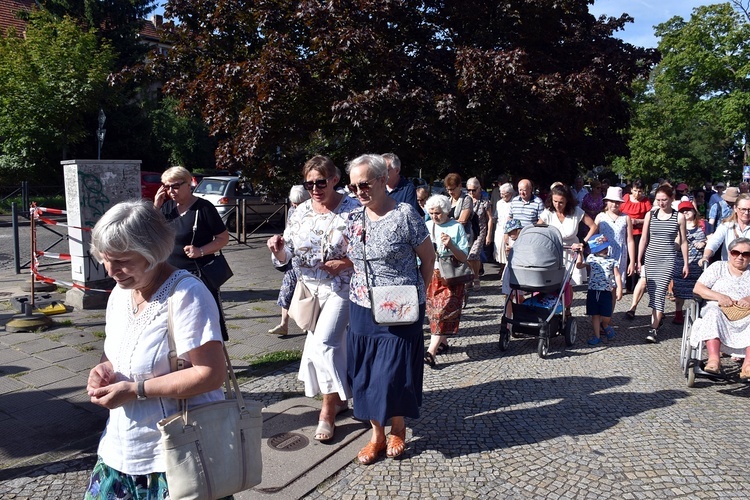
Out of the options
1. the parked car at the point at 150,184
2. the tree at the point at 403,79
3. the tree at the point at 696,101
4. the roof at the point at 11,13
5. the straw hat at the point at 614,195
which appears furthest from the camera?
the roof at the point at 11,13

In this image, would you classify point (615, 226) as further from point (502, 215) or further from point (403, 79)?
point (403, 79)

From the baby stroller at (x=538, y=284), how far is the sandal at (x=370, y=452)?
2.84m

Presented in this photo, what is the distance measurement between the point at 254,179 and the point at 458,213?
495 cm

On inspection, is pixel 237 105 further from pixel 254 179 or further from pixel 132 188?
pixel 132 188

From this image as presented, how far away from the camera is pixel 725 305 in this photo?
18.3ft

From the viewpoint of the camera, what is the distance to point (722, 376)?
17.4 feet

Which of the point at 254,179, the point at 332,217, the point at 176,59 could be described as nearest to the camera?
the point at 332,217

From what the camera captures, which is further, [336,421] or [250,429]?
[336,421]

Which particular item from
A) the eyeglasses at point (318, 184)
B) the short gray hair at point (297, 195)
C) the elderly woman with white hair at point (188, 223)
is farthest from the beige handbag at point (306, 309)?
the short gray hair at point (297, 195)

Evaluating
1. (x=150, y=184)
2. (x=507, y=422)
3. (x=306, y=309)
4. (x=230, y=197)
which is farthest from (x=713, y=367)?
(x=150, y=184)

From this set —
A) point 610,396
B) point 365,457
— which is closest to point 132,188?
point 365,457

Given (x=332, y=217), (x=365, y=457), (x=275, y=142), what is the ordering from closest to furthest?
(x=365, y=457)
(x=332, y=217)
(x=275, y=142)

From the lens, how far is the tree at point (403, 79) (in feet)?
32.3

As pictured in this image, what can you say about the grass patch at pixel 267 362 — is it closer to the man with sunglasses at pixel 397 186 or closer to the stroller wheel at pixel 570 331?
the man with sunglasses at pixel 397 186
